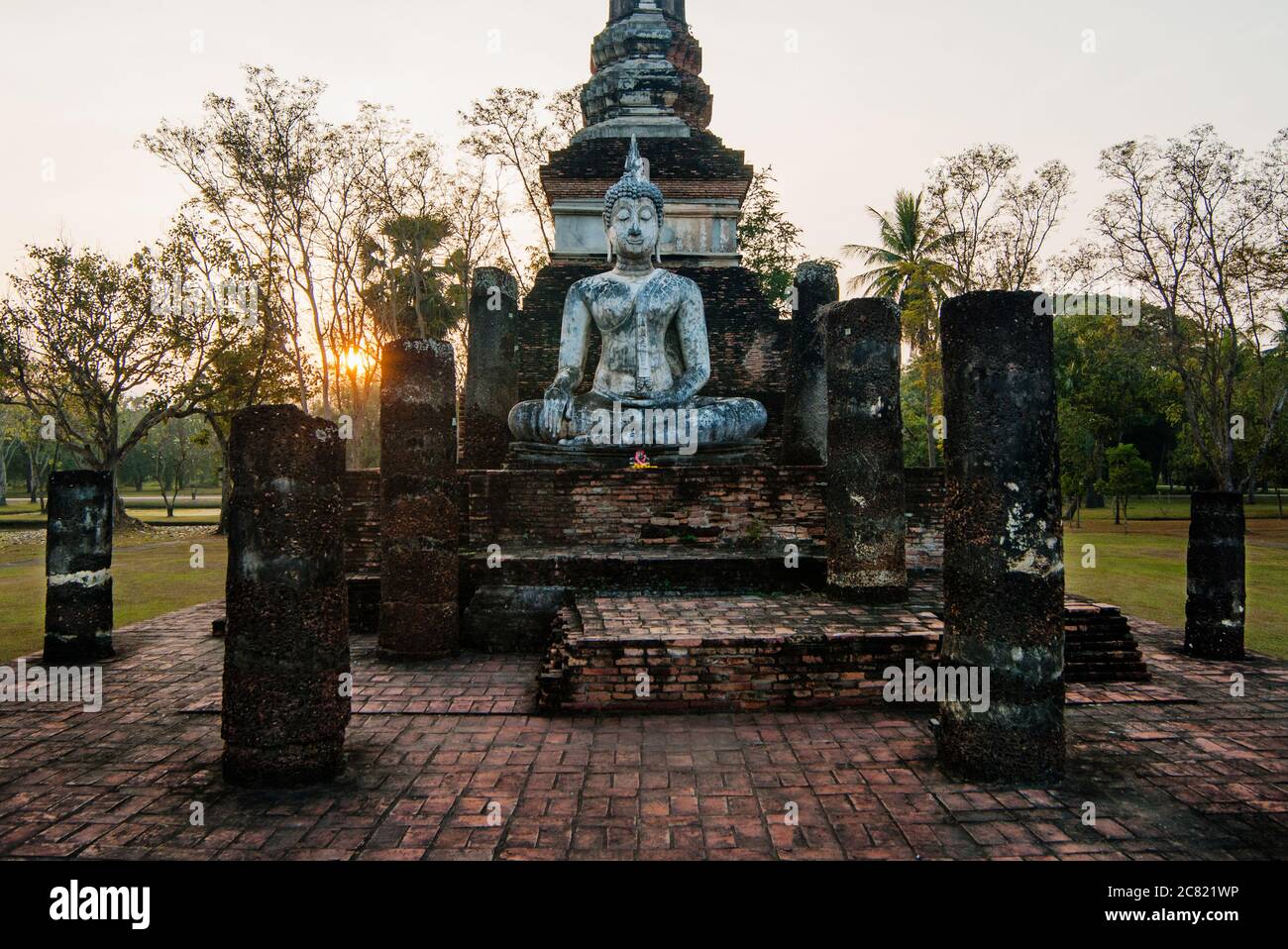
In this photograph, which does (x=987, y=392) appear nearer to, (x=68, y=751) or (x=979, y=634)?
(x=979, y=634)

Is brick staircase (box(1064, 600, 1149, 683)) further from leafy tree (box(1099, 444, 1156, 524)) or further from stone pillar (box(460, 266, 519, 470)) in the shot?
leafy tree (box(1099, 444, 1156, 524))

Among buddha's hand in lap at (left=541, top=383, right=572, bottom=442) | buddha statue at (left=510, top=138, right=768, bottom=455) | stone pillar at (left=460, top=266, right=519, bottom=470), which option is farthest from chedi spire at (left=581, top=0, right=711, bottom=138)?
buddha's hand in lap at (left=541, top=383, right=572, bottom=442)

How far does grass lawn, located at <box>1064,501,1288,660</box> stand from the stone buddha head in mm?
6681

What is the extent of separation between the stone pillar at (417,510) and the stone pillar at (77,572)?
2.56 metres

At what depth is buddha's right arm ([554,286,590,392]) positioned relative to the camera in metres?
10.2

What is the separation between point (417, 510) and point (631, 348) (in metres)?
4.33

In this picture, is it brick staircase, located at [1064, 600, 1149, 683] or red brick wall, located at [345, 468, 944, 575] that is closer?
brick staircase, located at [1064, 600, 1149, 683]

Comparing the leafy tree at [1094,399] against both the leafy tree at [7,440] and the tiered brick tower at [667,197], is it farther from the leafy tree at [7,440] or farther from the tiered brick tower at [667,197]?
the leafy tree at [7,440]

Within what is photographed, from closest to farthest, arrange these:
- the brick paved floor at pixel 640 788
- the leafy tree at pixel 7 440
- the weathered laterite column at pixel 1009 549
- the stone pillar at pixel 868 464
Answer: the brick paved floor at pixel 640 788 < the weathered laterite column at pixel 1009 549 < the stone pillar at pixel 868 464 < the leafy tree at pixel 7 440

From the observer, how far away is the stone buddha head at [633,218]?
10.1 meters

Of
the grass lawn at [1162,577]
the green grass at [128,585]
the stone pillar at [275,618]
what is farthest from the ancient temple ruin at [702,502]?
the green grass at [128,585]

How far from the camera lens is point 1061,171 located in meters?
20.6
